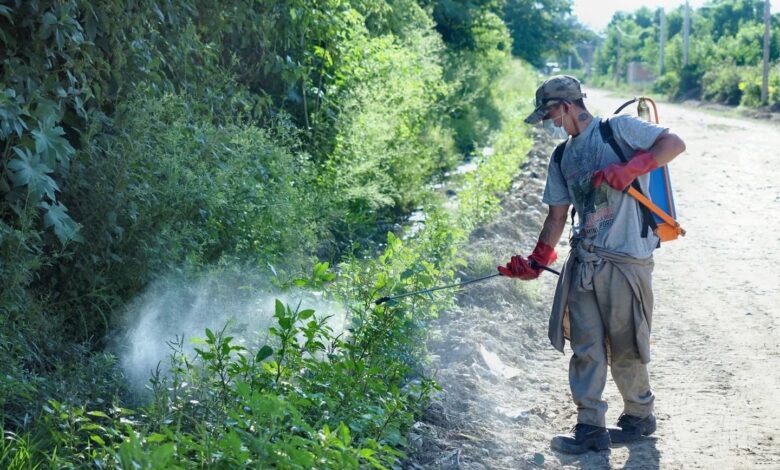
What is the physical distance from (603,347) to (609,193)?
825 millimetres

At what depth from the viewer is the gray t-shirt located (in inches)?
218

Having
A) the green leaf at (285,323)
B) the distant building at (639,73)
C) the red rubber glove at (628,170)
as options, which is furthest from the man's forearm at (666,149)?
the distant building at (639,73)

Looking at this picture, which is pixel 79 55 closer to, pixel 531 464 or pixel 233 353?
pixel 233 353

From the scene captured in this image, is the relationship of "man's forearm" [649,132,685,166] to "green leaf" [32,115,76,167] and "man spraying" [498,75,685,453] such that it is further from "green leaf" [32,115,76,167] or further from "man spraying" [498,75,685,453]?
"green leaf" [32,115,76,167]

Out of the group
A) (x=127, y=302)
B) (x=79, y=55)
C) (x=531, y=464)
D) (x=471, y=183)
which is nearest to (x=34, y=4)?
(x=79, y=55)

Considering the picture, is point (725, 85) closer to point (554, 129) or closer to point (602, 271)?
point (554, 129)

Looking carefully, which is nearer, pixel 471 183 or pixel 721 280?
pixel 721 280

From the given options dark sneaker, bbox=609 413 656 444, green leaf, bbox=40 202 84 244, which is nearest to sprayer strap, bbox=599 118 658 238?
dark sneaker, bbox=609 413 656 444

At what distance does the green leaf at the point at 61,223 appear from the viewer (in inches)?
214

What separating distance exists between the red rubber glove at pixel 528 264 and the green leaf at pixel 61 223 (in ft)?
7.43

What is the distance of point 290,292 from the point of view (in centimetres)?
600

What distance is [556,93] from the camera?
18.4 ft

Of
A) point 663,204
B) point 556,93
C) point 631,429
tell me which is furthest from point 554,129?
point 631,429

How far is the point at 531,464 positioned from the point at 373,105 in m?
5.96
